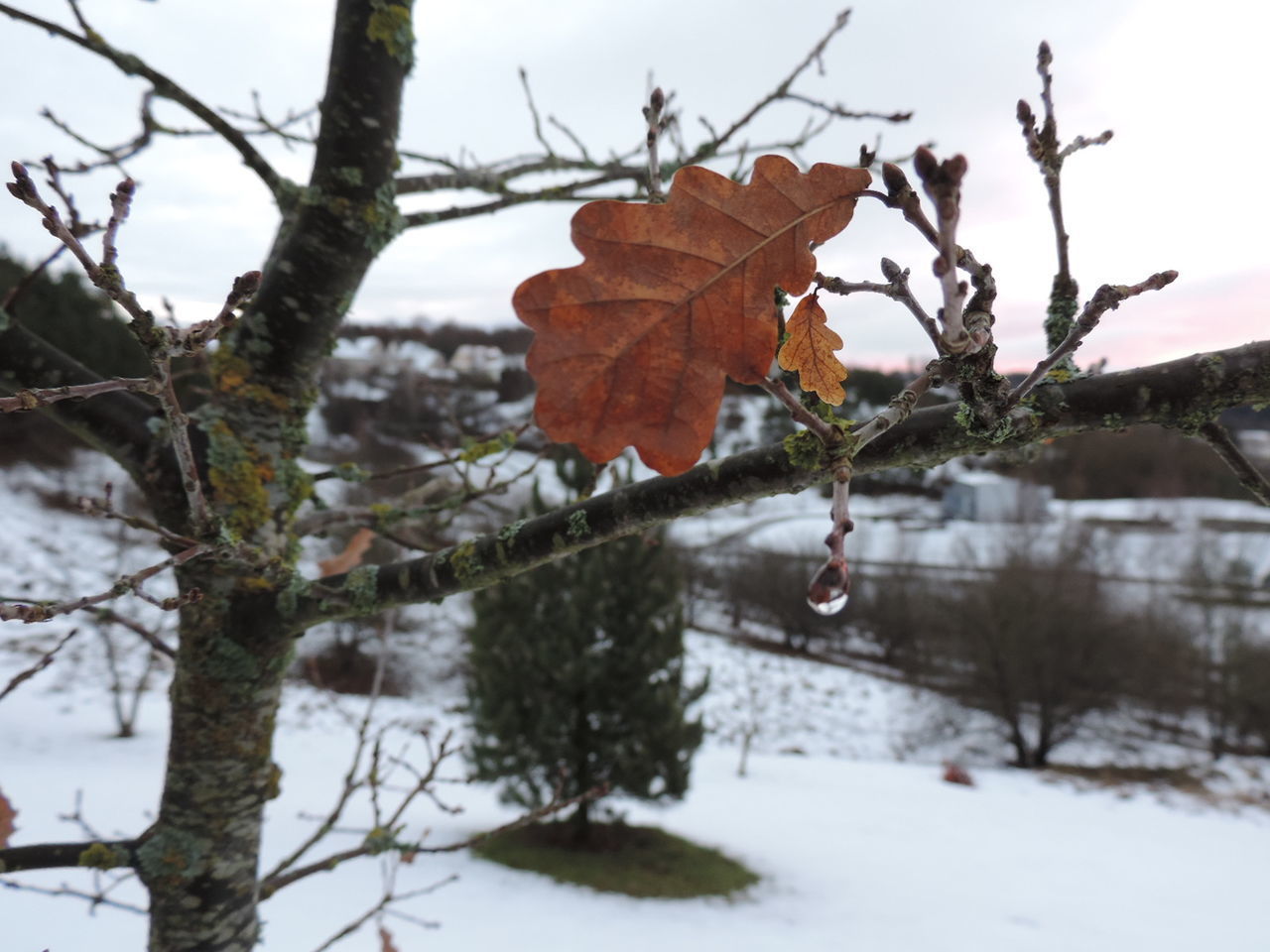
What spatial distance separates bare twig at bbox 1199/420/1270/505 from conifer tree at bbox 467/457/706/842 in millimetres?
6044

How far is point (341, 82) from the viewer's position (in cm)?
126

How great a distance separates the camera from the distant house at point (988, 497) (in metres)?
17.2

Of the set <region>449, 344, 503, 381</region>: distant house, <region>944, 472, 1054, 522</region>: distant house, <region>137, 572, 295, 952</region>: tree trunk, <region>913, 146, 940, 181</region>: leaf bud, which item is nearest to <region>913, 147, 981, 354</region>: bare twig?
<region>913, 146, 940, 181</region>: leaf bud

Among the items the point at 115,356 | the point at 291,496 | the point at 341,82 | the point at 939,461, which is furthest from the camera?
the point at 115,356

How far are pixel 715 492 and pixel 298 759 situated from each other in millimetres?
10387

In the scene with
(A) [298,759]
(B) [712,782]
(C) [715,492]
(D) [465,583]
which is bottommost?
(B) [712,782]

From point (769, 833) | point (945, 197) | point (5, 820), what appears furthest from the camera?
point (769, 833)

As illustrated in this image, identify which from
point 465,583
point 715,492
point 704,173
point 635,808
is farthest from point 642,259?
point 635,808

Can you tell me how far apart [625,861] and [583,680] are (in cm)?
193

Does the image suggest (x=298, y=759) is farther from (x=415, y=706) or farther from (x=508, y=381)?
(x=508, y=381)

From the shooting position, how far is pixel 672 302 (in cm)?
→ 37

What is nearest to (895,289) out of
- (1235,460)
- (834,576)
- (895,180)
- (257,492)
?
(895,180)

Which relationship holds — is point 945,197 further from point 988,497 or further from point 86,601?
point 988,497

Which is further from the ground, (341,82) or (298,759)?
(341,82)
